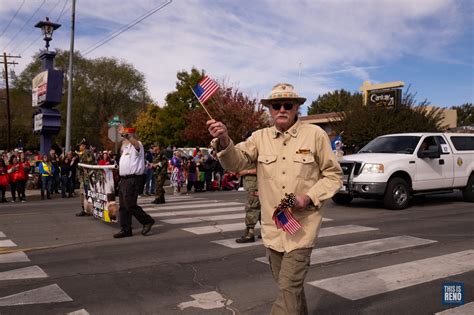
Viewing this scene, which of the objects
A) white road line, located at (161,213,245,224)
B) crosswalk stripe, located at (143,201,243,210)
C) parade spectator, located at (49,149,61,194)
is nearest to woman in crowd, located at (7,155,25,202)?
parade spectator, located at (49,149,61,194)

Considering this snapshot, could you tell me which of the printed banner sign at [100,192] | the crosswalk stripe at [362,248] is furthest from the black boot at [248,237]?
the printed banner sign at [100,192]

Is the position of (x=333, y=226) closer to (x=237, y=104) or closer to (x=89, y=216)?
(x=89, y=216)

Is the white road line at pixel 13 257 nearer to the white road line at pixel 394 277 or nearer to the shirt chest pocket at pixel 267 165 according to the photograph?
the white road line at pixel 394 277

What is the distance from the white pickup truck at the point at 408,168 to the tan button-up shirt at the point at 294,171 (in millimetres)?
8196

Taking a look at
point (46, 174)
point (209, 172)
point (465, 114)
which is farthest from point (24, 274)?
point (465, 114)

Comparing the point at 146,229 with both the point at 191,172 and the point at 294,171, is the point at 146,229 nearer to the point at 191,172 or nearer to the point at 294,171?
the point at 294,171

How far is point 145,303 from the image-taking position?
4742mm

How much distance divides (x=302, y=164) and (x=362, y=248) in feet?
14.2

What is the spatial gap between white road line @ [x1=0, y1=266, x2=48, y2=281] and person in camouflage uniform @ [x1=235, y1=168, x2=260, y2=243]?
3.12 meters

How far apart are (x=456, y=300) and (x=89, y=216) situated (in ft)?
28.1

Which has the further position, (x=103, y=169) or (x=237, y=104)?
(x=237, y=104)

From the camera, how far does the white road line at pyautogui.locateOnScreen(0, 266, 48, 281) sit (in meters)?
5.78

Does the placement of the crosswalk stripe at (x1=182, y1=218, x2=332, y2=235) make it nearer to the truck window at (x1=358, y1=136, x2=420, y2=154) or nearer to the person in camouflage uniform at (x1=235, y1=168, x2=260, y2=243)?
the person in camouflage uniform at (x1=235, y1=168, x2=260, y2=243)

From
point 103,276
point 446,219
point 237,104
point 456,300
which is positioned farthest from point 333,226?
point 237,104
